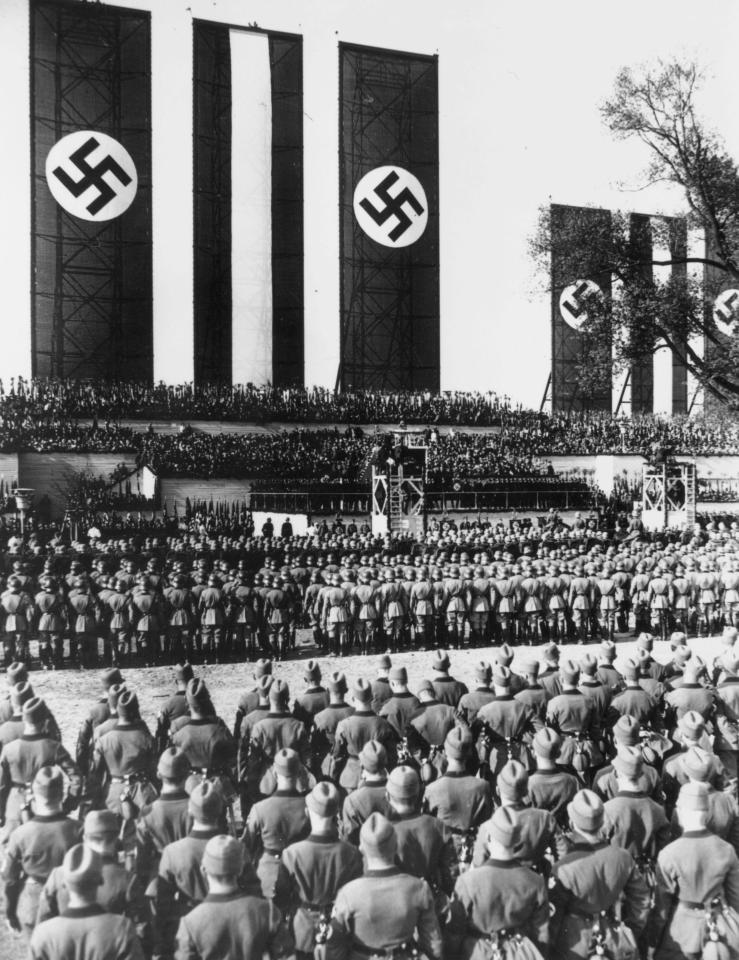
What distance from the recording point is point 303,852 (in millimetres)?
3957

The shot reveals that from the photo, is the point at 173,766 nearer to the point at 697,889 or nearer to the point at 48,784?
the point at 48,784

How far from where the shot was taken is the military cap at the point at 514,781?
4227 millimetres

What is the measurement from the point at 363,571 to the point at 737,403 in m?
14.7

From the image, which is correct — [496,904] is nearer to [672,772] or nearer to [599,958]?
[599,958]

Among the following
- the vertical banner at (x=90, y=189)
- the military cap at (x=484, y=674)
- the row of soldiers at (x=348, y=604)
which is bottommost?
the row of soldiers at (x=348, y=604)

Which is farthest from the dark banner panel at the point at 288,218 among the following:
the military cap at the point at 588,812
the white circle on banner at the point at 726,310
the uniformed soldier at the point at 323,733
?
the military cap at the point at 588,812

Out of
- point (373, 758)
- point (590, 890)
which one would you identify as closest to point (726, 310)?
point (373, 758)

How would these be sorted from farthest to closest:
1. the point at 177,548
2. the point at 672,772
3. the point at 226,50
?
the point at 226,50 → the point at 177,548 → the point at 672,772

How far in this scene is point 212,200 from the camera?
93.4 feet

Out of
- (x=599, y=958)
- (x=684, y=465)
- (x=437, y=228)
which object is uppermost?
(x=437, y=228)

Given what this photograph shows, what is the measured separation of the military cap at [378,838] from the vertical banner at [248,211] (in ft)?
85.7

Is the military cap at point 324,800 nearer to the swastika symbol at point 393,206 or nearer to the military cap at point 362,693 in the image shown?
the military cap at point 362,693

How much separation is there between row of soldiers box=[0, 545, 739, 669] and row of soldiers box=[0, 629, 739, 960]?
17.1 ft

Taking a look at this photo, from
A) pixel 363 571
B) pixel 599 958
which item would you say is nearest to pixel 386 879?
pixel 599 958
